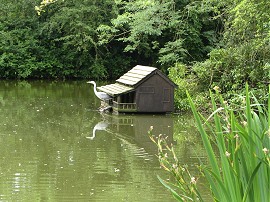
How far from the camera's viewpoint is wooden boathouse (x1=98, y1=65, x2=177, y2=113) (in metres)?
13.3

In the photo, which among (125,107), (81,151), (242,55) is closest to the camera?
(81,151)

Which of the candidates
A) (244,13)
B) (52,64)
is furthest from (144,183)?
(52,64)

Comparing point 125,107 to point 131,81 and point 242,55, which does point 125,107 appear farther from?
point 242,55

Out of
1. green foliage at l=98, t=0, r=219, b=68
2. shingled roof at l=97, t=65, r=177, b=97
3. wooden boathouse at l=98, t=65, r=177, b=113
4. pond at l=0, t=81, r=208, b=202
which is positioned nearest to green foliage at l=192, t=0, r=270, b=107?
wooden boathouse at l=98, t=65, r=177, b=113

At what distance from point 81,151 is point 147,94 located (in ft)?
15.1

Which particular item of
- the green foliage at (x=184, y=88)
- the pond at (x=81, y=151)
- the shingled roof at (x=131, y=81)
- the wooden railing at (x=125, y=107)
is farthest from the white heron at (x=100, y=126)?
the green foliage at (x=184, y=88)

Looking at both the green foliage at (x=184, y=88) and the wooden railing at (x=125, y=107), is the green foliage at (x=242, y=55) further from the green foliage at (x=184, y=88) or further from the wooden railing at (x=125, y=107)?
the wooden railing at (x=125, y=107)

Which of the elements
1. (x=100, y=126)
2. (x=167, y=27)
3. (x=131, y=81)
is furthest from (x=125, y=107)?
(x=167, y=27)

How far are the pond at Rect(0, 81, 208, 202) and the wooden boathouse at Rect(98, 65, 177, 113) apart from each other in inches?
10.4

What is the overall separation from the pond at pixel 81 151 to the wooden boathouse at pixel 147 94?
263mm

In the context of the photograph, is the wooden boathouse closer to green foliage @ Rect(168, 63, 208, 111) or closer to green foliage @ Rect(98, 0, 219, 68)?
green foliage @ Rect(168, 63, 208, 111)

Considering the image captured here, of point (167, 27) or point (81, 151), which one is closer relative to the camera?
point (81, 151)

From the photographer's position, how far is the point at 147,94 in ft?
44.0

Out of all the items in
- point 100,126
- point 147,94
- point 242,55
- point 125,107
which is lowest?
point 100,126
